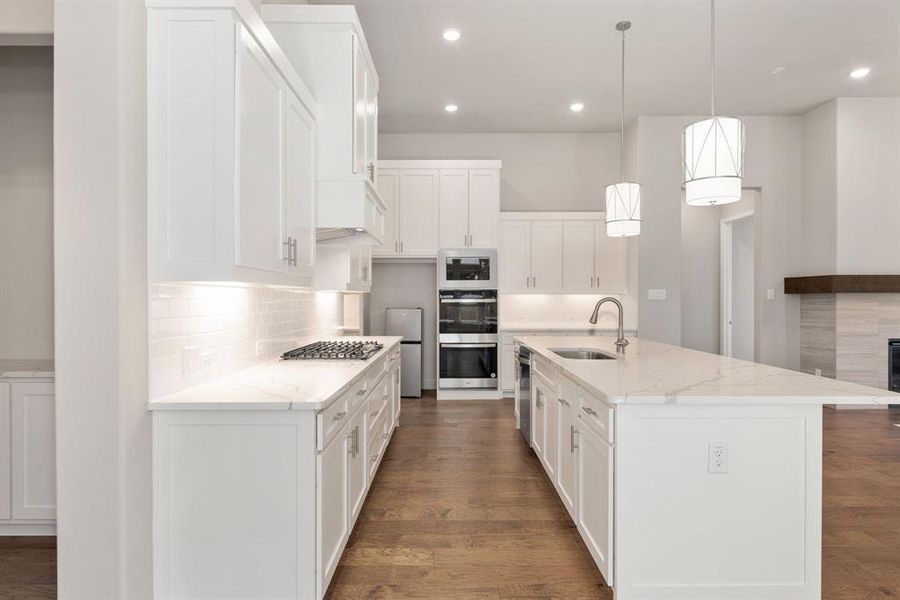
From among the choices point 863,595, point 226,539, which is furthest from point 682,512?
point 226,539

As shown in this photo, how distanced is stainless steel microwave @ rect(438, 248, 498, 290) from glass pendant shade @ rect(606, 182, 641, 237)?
7.93ft

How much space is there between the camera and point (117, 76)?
63.7 inches

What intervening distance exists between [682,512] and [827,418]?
4.45 metres

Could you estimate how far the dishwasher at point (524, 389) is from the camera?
151 inches

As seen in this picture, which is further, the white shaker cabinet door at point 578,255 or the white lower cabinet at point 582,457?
the white shaker cabinet door at point 578,255

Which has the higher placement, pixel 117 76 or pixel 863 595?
pixel 117 76

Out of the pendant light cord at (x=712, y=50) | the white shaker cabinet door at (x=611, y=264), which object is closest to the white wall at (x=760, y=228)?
the white shaker cabinet door at (x=611, y=264)

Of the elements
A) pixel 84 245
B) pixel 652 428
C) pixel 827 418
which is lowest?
pixel 827 418

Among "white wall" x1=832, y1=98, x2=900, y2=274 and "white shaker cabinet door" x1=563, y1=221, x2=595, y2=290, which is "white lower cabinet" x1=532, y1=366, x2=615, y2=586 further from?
"white wall" x1=832, y1=98, x2=900, y2=274

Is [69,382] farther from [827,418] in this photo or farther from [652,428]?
[827,418]

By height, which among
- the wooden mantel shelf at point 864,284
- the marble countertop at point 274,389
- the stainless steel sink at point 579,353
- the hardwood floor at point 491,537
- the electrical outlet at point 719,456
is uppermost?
the wooden mantel shelf at point 864,284

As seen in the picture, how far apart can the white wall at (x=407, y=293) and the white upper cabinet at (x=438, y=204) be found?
1.76ft

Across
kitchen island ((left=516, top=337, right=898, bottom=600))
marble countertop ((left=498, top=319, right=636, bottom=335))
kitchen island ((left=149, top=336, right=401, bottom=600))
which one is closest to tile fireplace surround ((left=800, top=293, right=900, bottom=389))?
A: marble countertop ((left=498, top=319, right=636, bottom=335))

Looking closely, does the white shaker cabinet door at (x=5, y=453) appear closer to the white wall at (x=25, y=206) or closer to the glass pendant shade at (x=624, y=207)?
the white wall at (x=25, y=206)
